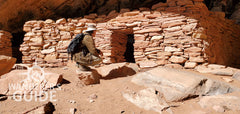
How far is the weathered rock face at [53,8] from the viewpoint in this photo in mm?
5434

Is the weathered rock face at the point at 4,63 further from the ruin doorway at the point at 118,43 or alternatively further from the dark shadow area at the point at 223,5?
the dark shadow area at the point at 223,5

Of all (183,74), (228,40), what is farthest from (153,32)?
(228,40)

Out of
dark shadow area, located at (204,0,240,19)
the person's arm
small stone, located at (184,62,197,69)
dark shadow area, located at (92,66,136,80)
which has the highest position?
dark shadow area, located at (204,0,240,19)

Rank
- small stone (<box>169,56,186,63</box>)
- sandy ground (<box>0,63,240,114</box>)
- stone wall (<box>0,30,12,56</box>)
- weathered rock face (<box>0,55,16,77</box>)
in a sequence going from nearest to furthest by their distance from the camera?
sandy ground (<box>0,63,240,114</box>)
weathered rock face (<box>0,55,16,77</box>)
small stone (<box>169,56,186,63</box>)
stone wall (<box>0,30,12,56</box>)

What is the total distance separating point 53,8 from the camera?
5.85 m

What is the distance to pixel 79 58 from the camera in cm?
300

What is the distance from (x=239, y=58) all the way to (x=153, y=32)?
493 cm

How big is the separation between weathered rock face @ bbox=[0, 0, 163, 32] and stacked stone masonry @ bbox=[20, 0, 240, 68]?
0.92 meters

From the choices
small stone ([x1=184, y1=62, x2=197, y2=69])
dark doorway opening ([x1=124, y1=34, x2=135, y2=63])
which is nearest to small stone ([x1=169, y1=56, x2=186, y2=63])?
small stone ([x1=184, y1=62, x2=197, y2=69])

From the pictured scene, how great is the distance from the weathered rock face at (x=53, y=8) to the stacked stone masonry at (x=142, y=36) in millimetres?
916

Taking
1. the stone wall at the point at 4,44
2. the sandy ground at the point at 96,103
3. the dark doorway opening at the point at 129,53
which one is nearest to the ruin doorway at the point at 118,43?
the dark doorway opening at the point at 129,53

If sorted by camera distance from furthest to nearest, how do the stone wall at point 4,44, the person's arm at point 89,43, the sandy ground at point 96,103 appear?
the stone wall at point 4,44, the person's arm at point 89,43, the sandy ground at point 96,103

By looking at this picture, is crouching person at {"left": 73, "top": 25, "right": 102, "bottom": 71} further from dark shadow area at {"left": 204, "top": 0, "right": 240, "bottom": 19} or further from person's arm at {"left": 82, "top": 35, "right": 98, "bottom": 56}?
dark shadow area at {"left": 204, "top": 0, "right": 240, "bottom": 19}

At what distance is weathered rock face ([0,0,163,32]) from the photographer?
5.43m
